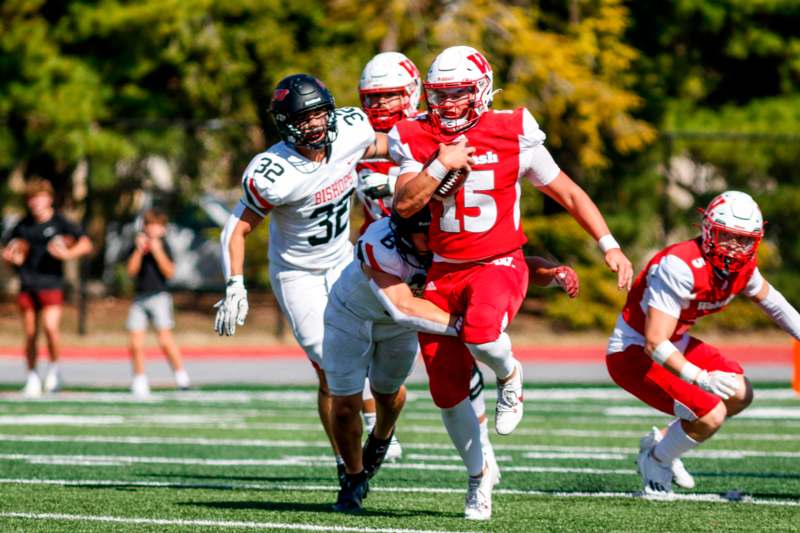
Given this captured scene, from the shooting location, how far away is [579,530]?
5516 mm

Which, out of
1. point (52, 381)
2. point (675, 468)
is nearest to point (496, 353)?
point (675, 468)

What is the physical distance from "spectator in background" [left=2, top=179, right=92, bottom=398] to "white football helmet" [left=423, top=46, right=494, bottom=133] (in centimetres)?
731

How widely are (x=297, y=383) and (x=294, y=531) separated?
868 cm

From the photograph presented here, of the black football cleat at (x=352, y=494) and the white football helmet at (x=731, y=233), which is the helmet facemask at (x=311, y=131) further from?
the white football helmet at (x=731, y=233)

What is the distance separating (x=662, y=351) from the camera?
6.59 meters

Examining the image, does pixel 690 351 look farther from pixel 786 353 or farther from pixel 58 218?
pixel 786 353

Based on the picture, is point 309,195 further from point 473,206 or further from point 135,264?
point 135,264

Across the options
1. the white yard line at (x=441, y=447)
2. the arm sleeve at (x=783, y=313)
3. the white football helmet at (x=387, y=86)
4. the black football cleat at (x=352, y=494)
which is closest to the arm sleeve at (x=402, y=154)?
the white football helmet at (x=387, y=86)

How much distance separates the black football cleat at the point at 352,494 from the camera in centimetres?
614

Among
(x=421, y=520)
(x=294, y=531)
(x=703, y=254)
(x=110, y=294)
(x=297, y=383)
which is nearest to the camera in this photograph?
(x=294, y=531)

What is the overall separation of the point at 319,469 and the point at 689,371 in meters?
2.47

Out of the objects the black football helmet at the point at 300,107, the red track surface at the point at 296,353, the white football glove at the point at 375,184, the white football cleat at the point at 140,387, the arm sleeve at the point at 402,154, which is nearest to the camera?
the arm sleeve at the point at 402,154

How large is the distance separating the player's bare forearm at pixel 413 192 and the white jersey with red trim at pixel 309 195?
1081mm

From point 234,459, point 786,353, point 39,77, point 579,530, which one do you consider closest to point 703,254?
point 579,530
